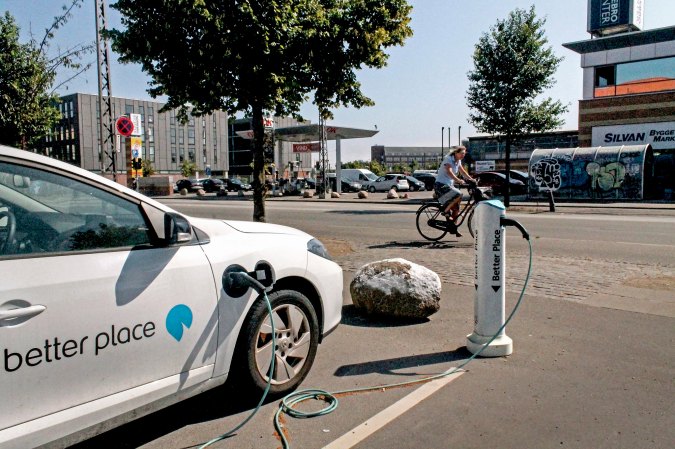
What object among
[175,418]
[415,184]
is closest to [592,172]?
[415,184]

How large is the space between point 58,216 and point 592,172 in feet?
99.9

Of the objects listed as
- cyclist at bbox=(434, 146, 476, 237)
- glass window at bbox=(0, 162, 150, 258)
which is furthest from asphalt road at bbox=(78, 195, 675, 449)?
→ cyclist at bbox=(434, 146, 476, 237)

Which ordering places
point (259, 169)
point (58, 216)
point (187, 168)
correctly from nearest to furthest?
point (58, 216) < point (259, 169) < point (187, 168)

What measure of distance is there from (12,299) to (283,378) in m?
1.85

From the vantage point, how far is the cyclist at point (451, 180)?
35.4 ft

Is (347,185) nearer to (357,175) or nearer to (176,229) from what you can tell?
(357,175)

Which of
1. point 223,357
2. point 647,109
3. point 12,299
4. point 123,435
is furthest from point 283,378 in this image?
point 647,109

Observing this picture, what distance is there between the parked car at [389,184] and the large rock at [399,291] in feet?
124

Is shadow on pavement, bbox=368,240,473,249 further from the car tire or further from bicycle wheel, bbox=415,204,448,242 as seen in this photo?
the car tire

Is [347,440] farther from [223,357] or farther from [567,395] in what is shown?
[567,395]

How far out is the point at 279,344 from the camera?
3.66 meters

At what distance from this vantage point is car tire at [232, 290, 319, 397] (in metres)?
3.41

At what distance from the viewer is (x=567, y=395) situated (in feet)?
12.3

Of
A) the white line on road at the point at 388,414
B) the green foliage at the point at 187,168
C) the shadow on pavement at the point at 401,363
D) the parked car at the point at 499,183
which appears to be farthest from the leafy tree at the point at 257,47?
the green foliage at the point at 187,168
